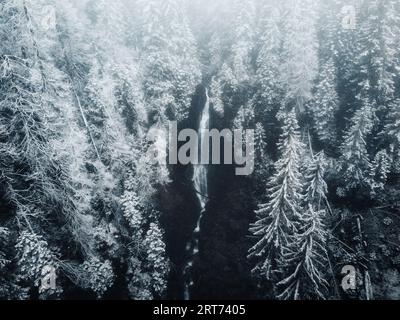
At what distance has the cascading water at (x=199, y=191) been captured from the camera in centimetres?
2776

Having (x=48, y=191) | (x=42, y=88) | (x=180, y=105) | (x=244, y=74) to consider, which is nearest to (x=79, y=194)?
(x=48, y=191)

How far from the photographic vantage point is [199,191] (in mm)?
32500

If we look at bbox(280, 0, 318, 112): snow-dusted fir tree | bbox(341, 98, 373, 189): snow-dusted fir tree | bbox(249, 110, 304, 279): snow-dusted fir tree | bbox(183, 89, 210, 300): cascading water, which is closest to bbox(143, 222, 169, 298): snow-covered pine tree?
bbox(183, 89, 210, 300): cascading water

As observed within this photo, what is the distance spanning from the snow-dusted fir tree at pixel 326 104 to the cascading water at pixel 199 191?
1068 centimetres

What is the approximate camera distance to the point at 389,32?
85.7 feet

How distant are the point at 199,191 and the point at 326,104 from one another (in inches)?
542

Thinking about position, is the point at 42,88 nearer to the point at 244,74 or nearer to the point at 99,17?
the point at 99,17

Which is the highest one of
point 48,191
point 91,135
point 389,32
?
point 389,32

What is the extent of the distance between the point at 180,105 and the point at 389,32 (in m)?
17.7

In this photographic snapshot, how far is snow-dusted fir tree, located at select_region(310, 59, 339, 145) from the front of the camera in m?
27.7

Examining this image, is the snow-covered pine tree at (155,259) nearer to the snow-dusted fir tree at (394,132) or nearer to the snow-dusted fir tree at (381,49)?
the snow-dusted fir tree at (394,132)

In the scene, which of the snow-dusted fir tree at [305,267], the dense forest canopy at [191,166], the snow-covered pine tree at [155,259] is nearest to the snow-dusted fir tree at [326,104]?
the dense forest canopy at [191,166]

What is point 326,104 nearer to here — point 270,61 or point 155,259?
point 270,61

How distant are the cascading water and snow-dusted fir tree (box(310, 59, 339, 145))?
1068 cm
